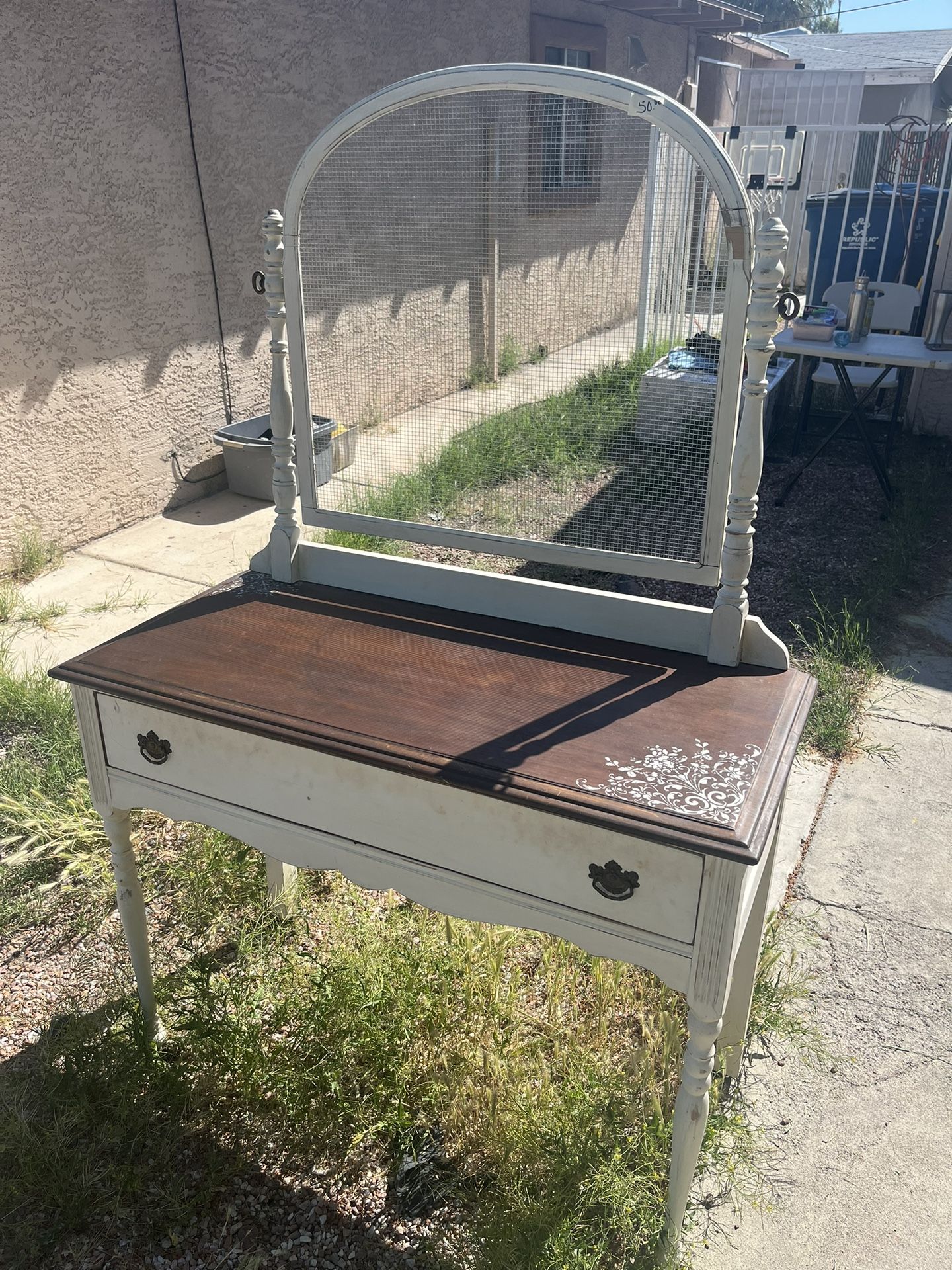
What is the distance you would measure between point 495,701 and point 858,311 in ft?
16.4

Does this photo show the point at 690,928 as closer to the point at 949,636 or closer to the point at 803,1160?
the point at 803,1160

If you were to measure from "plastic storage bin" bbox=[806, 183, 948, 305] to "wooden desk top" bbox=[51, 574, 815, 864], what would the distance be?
663 centimetres

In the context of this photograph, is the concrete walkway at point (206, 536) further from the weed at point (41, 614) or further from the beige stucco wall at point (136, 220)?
the beige stucco wall at point (136, 220)

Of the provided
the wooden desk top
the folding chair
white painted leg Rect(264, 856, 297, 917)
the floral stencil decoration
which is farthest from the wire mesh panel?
the folding chair

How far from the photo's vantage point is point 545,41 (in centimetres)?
845

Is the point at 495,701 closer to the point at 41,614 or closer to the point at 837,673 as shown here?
the point at 837,673

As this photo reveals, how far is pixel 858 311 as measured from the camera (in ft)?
19.1

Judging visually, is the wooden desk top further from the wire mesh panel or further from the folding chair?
the folding chair

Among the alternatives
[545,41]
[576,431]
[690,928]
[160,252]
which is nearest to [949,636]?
[576,431]

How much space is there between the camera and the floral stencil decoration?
148 cm

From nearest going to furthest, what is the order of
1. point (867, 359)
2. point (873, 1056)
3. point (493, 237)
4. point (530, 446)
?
point (873, 1056)
point (493, 237)
point (530, 446)
point (867, 359)

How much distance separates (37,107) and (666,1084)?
15.1 ft

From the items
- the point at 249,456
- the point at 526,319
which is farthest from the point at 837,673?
the point at 249,456

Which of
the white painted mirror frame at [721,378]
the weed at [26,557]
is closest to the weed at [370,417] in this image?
the white painted mirror frame at [721,378]
